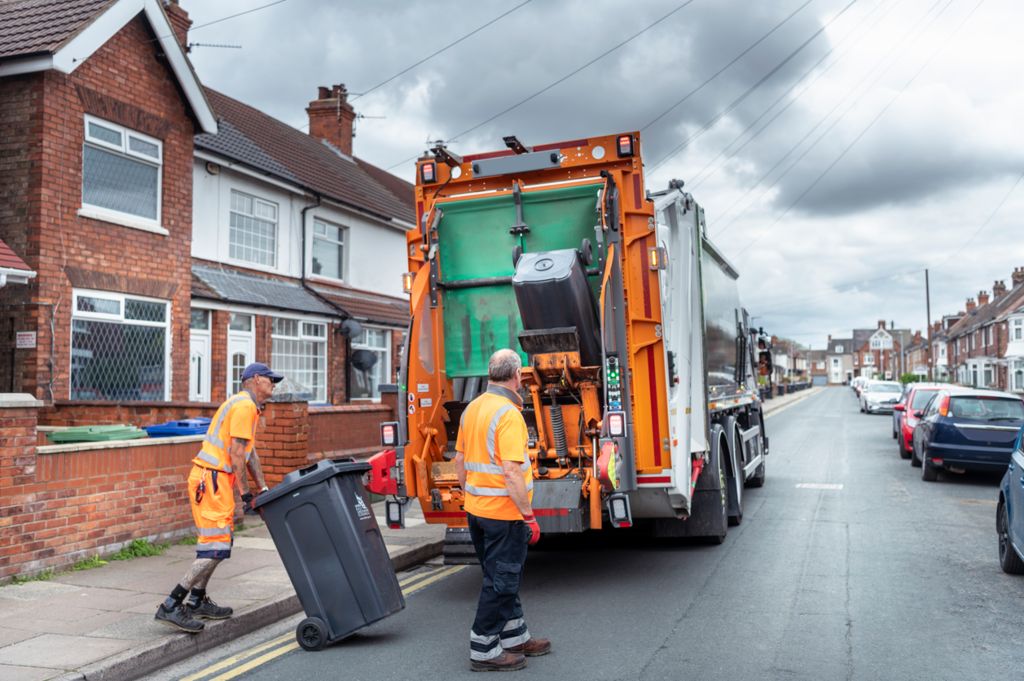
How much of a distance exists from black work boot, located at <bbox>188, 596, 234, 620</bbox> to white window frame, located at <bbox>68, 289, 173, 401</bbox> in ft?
25.1

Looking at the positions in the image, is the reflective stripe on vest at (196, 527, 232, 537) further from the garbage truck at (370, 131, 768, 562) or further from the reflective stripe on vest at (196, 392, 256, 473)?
the garbage truck at (370, 131, 768, 562)

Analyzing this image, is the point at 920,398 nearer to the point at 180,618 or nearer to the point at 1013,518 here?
the point at 1013,518

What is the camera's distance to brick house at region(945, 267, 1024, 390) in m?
53.3

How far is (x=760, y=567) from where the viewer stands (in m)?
8.03

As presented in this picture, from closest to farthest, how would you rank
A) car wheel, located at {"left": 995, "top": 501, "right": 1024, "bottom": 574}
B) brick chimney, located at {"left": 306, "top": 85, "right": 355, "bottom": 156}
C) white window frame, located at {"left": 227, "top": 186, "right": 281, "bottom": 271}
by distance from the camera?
car wheel, located at {"left": 995, "top": 501, "right": 1024, "bottom": 574}
white window frame, located at {"left": 227, "top": 186, "right": 281, "bottom": 271}
brick chimney, located at {"left": 306, "top": 85, "right": 355, "bottom": 156}

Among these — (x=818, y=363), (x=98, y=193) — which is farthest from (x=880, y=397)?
(x=818, y=363)

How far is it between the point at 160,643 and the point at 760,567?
4972 millimetres

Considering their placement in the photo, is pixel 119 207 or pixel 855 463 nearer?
pixel 119 207

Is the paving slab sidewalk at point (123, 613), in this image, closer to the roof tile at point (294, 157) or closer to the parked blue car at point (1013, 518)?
the parked blue car at point (1013, 518)

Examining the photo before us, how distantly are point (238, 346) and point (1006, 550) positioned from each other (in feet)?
42.7

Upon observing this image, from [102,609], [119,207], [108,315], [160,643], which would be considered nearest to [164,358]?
[108,315]

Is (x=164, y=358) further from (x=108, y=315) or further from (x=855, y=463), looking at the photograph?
(x=855, y=463)

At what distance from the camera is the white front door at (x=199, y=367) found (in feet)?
51.7

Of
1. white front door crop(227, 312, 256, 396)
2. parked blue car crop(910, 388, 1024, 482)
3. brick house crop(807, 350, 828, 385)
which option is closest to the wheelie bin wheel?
white front door crop(227, 312, 256, 396)
